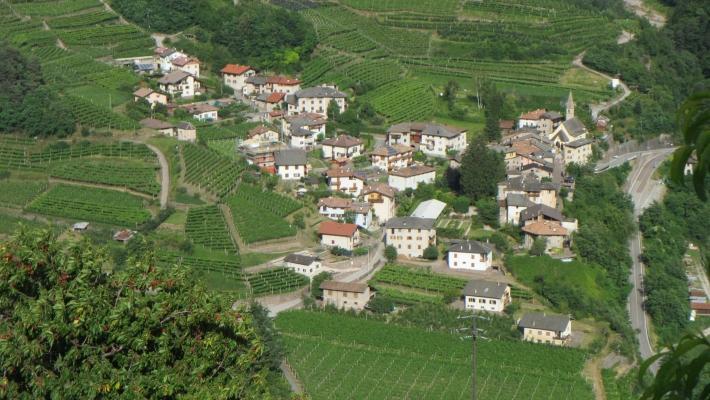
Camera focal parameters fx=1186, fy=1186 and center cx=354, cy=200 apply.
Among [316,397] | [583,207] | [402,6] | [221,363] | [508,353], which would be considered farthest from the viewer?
[402,6]

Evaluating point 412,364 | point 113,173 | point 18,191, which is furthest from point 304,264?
point 18,191

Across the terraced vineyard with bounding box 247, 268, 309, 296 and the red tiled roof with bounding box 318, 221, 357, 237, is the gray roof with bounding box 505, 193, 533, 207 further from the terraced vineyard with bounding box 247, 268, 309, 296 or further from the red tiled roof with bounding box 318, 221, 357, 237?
the terraced vineyard with bounding box 247, 268, 309, 296

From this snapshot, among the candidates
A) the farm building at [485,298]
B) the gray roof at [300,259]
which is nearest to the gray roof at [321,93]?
the gray roof at [300,259]

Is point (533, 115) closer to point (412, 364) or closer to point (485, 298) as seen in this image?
point (485, 298)

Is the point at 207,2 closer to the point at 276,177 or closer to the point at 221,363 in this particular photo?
the point at 276,177

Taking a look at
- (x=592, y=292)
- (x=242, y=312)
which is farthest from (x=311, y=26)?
(x=242, y=312)

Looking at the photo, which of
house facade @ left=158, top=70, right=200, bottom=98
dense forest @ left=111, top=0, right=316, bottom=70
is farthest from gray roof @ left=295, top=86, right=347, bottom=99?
house facade @ left=158, top=70, right=200, bottom=98
